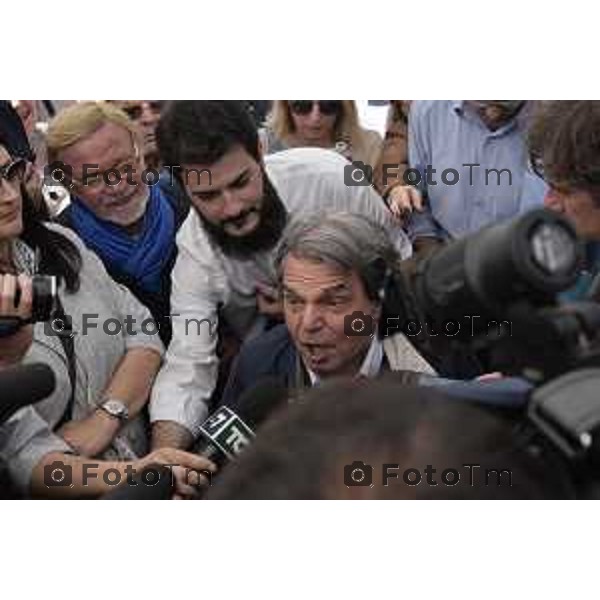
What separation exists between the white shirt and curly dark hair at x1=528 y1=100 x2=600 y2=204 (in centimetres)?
22

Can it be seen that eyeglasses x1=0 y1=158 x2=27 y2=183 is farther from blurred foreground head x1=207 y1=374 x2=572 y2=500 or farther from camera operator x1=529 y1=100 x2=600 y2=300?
blurred foreground head x1=207 y1=374 x2=572 y2=500

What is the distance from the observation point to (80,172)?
152 cm

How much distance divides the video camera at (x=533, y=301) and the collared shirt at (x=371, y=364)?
729 mm

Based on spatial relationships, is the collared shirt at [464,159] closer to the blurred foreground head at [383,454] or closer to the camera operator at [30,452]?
the camera operator at [30,452]

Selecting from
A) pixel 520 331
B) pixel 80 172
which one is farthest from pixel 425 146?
pixel 520 331

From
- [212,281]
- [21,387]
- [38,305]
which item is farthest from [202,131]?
[21,387]

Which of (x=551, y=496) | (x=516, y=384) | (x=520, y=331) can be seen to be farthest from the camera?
(x=516, y=384)

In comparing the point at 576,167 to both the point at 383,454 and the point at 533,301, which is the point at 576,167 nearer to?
the point at 533,301

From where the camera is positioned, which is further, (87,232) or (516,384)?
(87,232)

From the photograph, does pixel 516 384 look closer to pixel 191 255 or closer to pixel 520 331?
pixel 520 331

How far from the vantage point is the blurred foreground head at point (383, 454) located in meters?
0.55

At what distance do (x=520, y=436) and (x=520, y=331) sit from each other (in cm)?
10

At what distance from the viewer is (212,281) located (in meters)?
1.55

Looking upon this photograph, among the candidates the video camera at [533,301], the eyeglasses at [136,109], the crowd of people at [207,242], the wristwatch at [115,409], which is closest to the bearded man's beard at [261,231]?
the crowd of people at [207,242]
